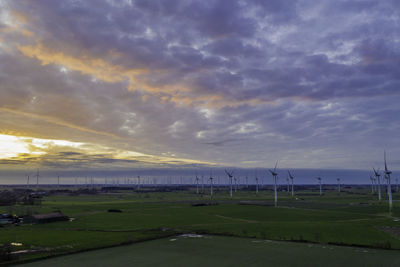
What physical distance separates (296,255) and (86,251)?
35985 millimetres

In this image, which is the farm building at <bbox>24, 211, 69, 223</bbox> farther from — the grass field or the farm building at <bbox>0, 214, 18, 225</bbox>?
the grass field

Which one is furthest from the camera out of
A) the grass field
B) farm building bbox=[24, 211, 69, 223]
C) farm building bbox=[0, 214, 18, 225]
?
farm building bbox=[24, 211, 69, 223]

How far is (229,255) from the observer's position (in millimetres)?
50594

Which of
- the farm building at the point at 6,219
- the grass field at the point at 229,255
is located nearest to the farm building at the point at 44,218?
the farm building at the point at 6,219

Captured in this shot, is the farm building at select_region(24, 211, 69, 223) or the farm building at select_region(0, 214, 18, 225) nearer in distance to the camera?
the farm building at select_region(0, 214, 18, 225)

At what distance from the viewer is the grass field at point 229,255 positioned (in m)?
45.6

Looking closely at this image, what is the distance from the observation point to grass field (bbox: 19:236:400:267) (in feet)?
150

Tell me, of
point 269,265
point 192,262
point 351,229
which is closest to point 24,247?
point 192,262

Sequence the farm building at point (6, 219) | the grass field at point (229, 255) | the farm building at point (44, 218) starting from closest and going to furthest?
the grass field at point (229, 255)
the farm building at point (6, 219)
the farm building at point (44, 218)

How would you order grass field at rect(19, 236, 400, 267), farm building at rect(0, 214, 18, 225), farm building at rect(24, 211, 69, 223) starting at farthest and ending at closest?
farm building at rect(24, 211, 69, 223), farm building at rect(0, 214, 18, 225), grass field at rect(19, 236, 400, 267)

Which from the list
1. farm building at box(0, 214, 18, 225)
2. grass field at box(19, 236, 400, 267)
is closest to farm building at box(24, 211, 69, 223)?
farm building at box(0, 214, 18, 225)

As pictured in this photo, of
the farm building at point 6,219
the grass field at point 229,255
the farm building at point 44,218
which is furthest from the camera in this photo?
the farm building at point 44,218

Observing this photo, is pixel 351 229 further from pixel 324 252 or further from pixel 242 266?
pixel 242 266

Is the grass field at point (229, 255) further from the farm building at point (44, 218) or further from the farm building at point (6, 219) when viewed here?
the farm building at point (6, 219)
